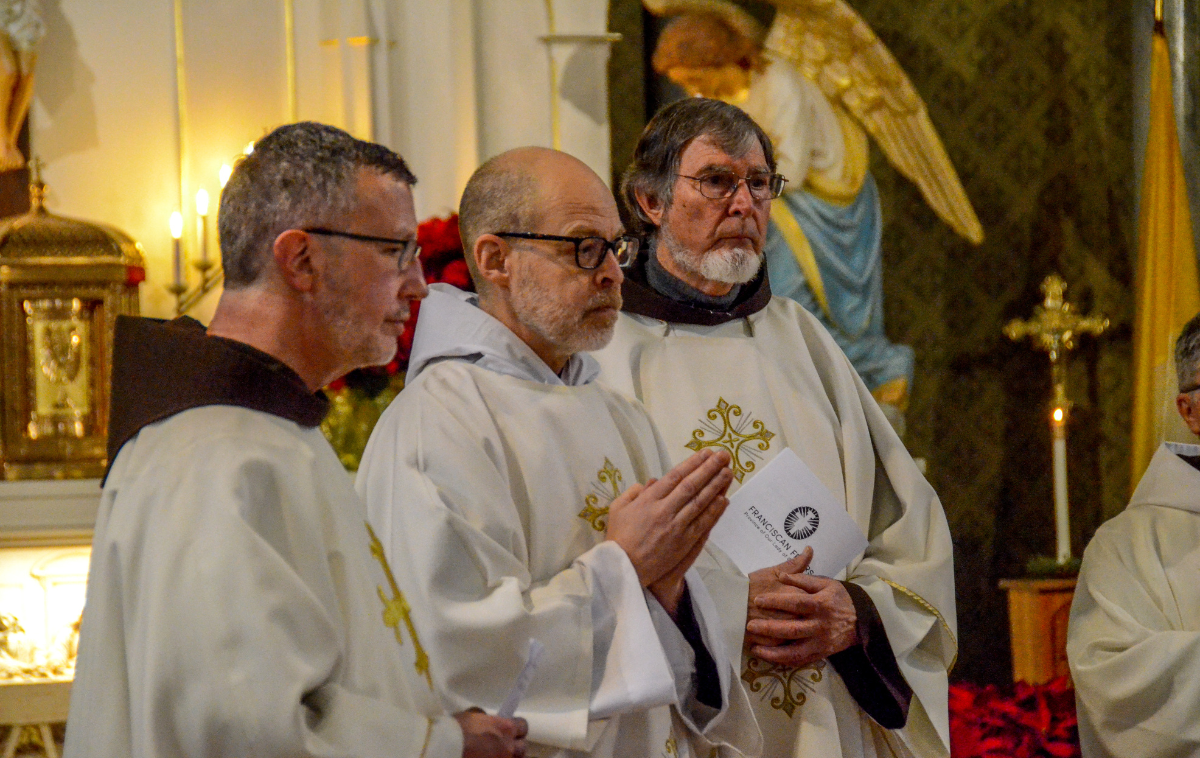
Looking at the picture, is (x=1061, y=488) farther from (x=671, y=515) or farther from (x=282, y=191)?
(x=282, y=191)

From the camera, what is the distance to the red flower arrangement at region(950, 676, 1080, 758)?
4219 millimetres

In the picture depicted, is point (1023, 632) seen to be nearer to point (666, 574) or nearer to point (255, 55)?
point (666, 574)

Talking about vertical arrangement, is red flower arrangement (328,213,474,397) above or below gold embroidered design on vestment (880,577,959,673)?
above

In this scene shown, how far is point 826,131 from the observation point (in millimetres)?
6277

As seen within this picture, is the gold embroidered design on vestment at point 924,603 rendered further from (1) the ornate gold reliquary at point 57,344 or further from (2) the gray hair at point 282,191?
(1) the ornate gold reliquary at point 57,344

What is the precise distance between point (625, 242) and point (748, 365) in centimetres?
78

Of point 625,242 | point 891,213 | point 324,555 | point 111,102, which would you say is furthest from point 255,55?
point 324,555

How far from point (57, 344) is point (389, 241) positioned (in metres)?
3.70

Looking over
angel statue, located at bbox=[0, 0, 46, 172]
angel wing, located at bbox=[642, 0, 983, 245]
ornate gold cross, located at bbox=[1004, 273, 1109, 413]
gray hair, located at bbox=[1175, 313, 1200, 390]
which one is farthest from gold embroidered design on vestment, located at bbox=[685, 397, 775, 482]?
ornate gold cross, located at bbox=[1004, 273, 1109, 413]

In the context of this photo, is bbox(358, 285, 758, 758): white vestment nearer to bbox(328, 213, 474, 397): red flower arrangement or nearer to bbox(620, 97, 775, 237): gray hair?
bbox(620, 97, 775, 237): gray hair

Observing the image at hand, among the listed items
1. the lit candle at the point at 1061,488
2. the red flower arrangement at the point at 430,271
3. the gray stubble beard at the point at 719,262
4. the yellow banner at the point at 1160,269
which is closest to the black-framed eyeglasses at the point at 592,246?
the gray stubble beard at the point at 719,262

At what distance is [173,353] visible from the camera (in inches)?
67.1

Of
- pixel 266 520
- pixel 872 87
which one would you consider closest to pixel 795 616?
pixel 266 520

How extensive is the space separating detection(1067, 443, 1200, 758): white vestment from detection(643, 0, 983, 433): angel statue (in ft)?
6.27
